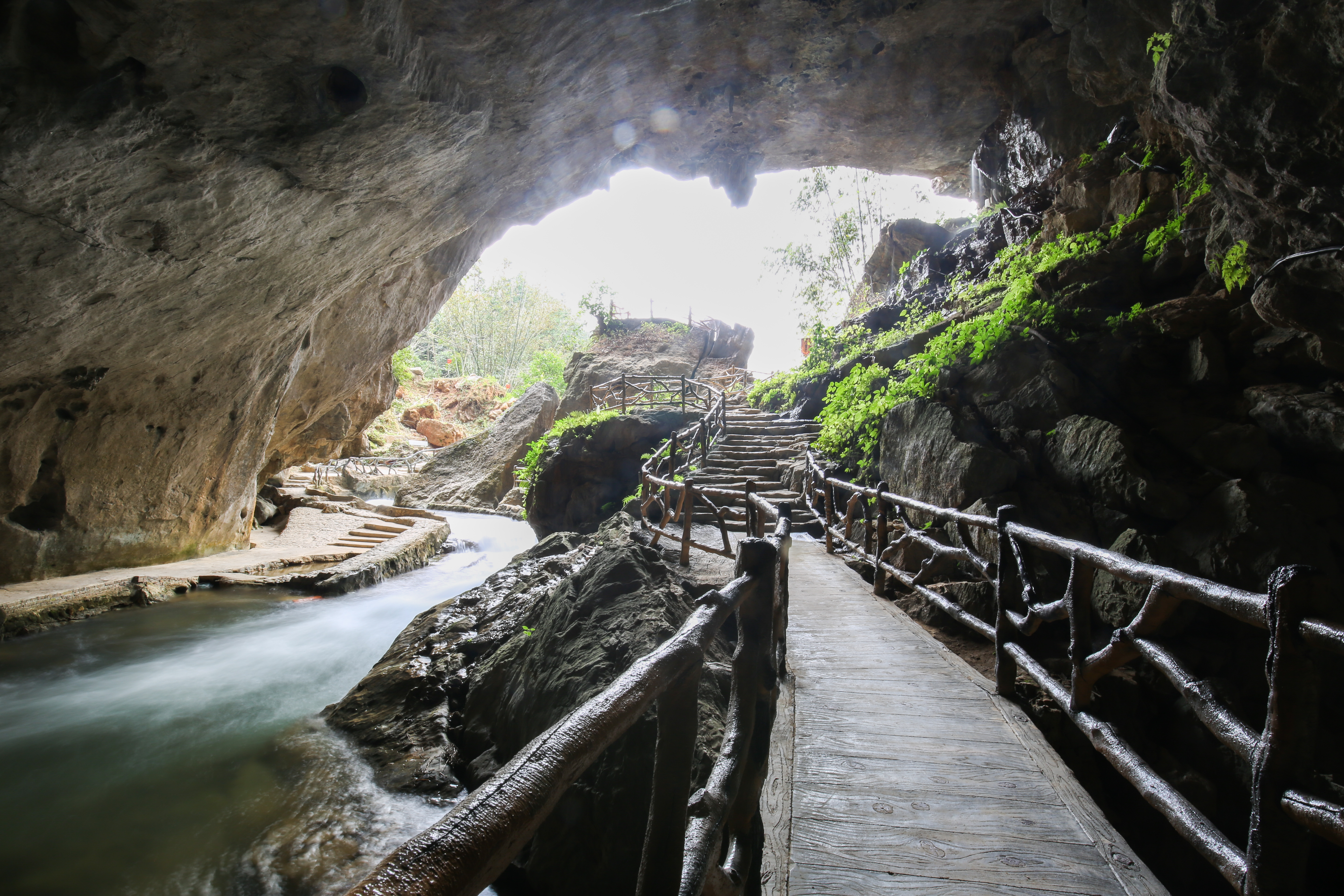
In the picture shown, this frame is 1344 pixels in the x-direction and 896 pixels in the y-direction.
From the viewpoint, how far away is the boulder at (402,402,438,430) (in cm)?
3253

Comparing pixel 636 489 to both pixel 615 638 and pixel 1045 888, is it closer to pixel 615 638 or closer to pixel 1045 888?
pixel 615 638

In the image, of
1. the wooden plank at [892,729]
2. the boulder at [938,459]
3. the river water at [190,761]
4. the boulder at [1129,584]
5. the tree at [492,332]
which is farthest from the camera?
the tree at [492,332]

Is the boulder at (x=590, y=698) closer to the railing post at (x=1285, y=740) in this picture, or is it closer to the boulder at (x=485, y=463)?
the railing post at (x=1285, y=740)

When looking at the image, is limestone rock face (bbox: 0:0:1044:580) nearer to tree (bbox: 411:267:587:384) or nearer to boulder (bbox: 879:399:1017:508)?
boulder (bbox: 879:399:1017:508)

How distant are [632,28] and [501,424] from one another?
1850 centimetres

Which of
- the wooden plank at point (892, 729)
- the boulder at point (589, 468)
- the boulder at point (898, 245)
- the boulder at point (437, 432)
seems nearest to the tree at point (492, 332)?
the boulder at point (437, 432)

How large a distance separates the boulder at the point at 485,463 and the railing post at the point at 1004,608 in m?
19.4

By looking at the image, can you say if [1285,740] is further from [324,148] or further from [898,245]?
[898,245]

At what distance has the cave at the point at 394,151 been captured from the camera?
3799 mm

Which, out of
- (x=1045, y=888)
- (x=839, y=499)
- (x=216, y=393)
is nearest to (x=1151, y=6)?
(x=839, y=499)

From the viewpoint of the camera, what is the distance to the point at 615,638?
3.91 metres

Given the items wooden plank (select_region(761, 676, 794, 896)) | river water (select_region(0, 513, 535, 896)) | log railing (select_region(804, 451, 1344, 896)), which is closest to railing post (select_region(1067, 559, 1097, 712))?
log railing (select_region(804, 451, 1344, 896))

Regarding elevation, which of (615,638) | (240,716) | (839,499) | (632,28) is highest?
(632,28)

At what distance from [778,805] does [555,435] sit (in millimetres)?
13025
